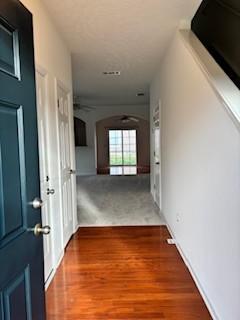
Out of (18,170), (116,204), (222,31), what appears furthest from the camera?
(116,204)

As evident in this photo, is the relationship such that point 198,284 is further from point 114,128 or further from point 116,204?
point 114,128

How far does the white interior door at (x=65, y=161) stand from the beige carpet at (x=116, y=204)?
0.84 metres

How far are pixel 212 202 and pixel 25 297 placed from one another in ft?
4.50

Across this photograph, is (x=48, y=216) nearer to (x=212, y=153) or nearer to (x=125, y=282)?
(x=125, y=282)

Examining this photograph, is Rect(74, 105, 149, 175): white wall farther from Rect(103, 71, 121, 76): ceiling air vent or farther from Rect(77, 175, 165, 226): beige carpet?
Rect(103, 71, 121, 76): ceiling air vent

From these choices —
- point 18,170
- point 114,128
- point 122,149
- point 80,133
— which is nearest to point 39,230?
point 18,170

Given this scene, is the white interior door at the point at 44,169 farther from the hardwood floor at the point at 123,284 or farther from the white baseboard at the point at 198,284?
the white baseboard at the point at 198,284

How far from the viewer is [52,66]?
290cm

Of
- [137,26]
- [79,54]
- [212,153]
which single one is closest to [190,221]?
[212,153]

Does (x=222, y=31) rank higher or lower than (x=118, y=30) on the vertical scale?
lower

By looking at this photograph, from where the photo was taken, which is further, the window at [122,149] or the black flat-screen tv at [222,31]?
the window at [122,149]

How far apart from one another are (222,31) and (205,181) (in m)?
1.24

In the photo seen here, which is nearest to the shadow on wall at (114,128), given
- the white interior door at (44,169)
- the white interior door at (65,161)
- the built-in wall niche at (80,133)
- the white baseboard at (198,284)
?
the built-in wall niche at (80,133)

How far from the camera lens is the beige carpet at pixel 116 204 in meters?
4.61
